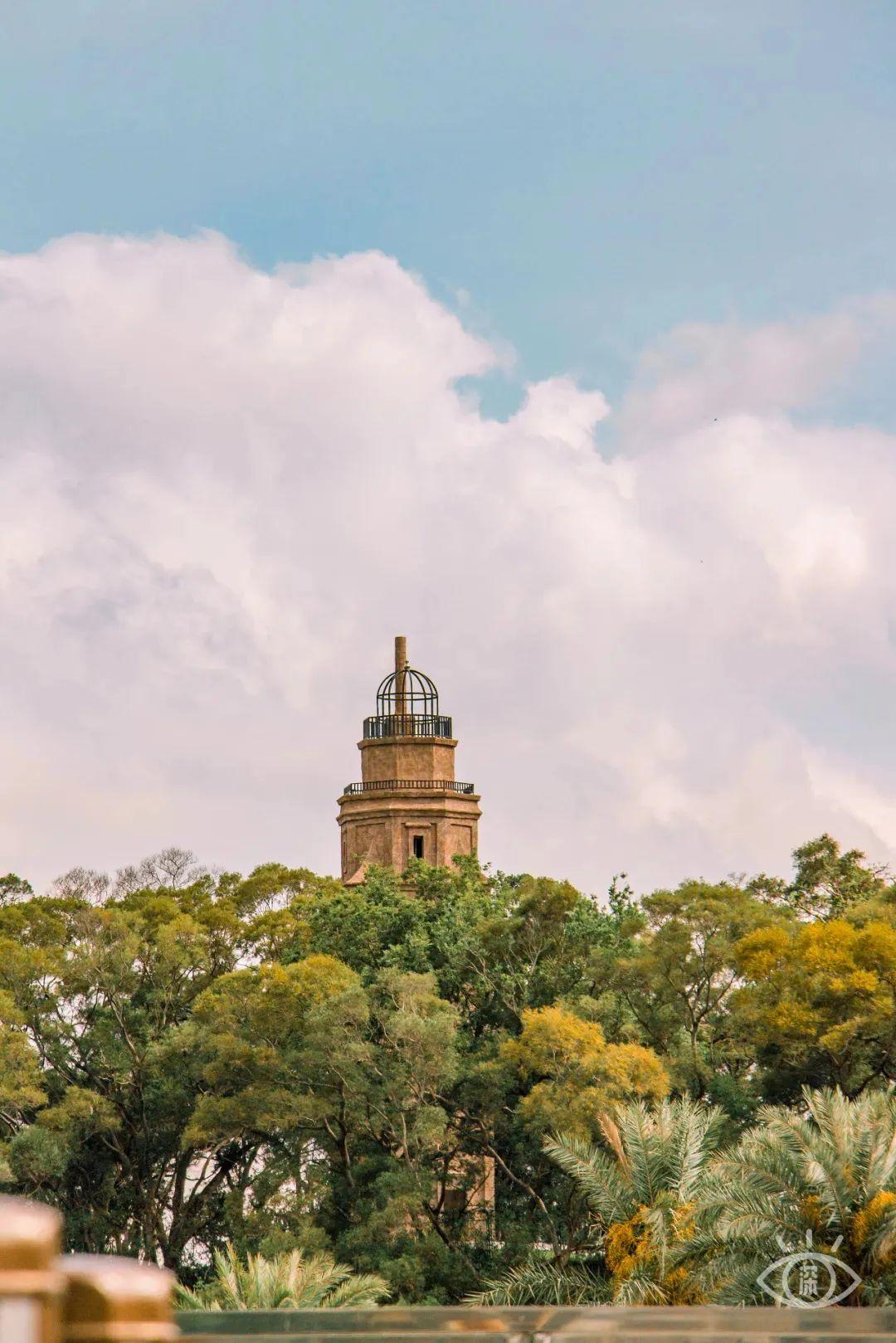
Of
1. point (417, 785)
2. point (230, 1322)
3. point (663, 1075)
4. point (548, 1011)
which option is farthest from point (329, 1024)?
point (230, 1322)

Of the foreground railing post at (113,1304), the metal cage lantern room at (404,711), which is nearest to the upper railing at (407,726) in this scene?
the metal cage lantern room at (404,711)

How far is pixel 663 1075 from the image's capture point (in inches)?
1016

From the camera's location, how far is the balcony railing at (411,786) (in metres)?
44.8

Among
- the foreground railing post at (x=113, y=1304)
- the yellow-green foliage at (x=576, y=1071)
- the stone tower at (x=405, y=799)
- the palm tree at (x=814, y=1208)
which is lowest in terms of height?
the foreground railing post at (x=113, y=1304)

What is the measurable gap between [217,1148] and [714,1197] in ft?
56.2

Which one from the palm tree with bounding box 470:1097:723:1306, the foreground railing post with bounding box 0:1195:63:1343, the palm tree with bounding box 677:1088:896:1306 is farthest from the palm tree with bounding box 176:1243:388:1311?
the foreground railing post with bounding box 0:1195:63:1343

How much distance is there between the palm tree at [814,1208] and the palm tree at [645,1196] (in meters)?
0.37

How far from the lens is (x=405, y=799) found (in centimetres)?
4469

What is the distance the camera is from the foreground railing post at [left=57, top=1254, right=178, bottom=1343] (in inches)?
66.3

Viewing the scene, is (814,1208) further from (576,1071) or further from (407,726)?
(407,726)

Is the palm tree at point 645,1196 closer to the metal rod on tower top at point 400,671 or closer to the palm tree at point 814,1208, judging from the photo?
the palm tree at point 814,1208

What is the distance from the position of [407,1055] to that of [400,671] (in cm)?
2027

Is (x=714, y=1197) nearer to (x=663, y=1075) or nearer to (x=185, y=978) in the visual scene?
(x=663, y=1075)

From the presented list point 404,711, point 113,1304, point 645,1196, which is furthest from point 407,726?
point 113,1304
